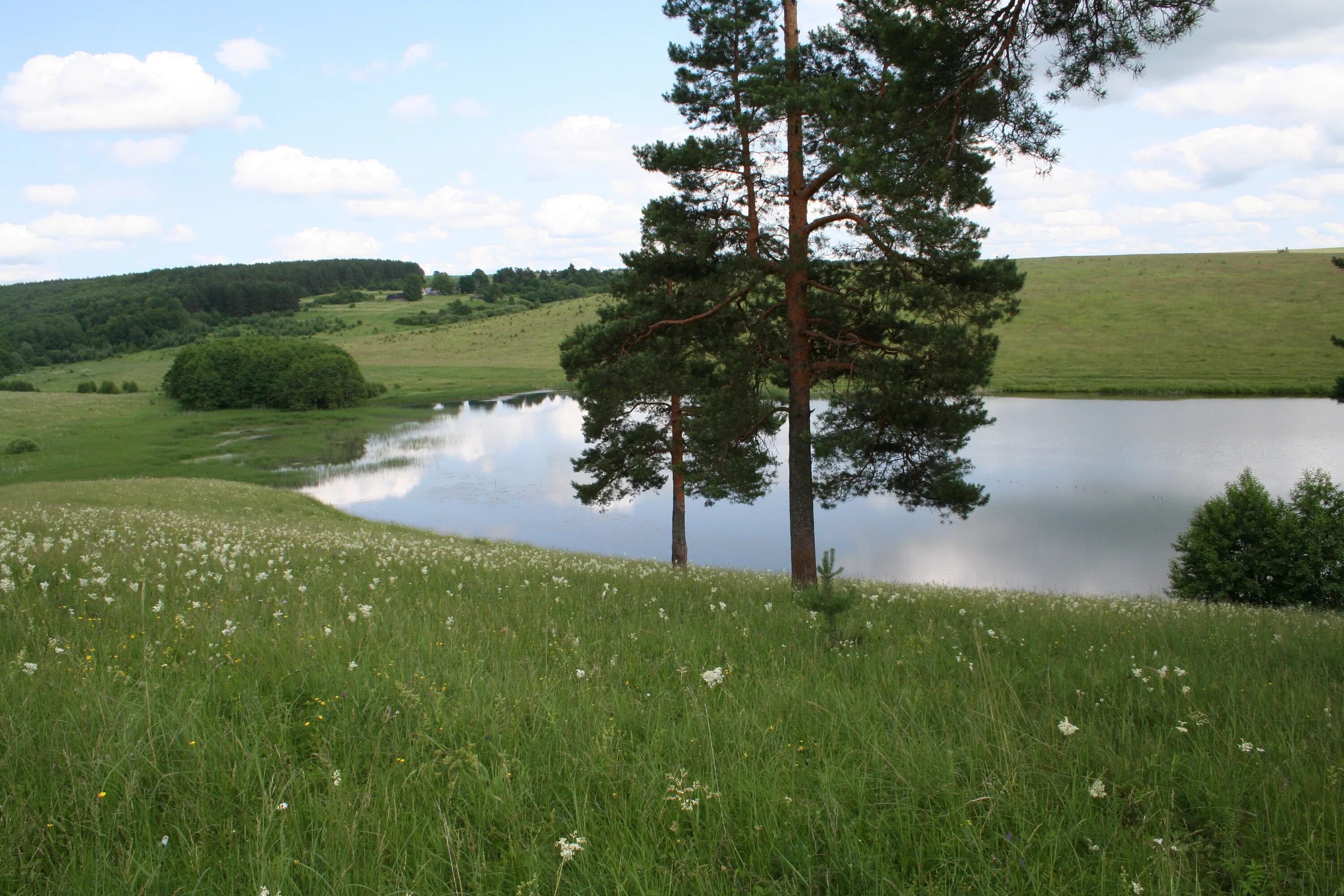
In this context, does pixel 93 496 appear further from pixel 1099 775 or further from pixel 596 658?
pixel 1099 775

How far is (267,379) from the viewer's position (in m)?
103

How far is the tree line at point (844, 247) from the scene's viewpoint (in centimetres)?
911

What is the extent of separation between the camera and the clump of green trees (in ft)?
328

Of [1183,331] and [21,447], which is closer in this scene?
[21,447]

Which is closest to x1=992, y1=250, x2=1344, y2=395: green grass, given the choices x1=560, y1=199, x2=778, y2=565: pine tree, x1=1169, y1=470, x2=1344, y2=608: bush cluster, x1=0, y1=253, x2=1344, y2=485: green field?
x1=0, y1=253, x2=1344, y2=485: green field

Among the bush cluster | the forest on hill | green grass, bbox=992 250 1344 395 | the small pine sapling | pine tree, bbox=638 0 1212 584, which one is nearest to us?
the small pine sapling

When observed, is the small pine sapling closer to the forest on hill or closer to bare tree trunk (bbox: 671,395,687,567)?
bare tree trunk (bbox: 671,395,687,567)

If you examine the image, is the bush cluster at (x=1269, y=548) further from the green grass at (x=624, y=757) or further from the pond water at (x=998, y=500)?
the green grass at (x=624, y=757)

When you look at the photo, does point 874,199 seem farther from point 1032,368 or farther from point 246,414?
point 246,414

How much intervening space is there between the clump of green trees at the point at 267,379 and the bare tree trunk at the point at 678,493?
285 feet

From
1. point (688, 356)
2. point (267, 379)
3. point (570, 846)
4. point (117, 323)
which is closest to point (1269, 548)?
point (688, 356)

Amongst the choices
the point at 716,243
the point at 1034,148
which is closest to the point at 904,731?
the point at 1034,148

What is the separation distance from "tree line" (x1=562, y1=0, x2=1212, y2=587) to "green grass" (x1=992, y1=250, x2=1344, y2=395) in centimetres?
7272

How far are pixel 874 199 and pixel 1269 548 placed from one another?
1741 cm
